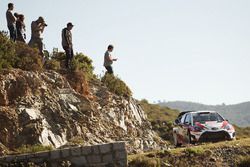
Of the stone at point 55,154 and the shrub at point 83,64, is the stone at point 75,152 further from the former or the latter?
the shrub at point 83,64

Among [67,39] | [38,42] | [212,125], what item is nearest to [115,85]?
[67,39]

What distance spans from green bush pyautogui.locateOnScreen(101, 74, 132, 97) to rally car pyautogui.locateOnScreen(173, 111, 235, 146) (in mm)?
4642

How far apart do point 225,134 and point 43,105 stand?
286 inches

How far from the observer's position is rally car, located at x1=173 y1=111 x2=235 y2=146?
66.2ft

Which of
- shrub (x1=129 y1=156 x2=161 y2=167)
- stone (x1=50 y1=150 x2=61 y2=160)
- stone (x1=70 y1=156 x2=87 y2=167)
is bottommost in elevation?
shrub (x1=129 y1=156 x2=161 y2=167)

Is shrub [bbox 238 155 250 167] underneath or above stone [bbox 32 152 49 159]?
underneath

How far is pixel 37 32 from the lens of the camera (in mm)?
22812

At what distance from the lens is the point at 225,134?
20500mm

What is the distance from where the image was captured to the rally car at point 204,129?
66.2 ft

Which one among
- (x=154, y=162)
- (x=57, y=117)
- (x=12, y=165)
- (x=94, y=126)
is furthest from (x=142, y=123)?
(x=12, y=165)

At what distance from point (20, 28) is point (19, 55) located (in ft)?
5.44

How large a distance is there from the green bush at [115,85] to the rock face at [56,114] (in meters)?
0.83

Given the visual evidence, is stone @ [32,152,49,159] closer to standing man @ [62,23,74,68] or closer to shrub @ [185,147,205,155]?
shrub @ [185,147,205,155]

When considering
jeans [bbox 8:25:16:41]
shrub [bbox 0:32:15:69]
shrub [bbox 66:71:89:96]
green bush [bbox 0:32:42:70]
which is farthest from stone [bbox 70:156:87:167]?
jeans [bbox 8:25:16:41]
